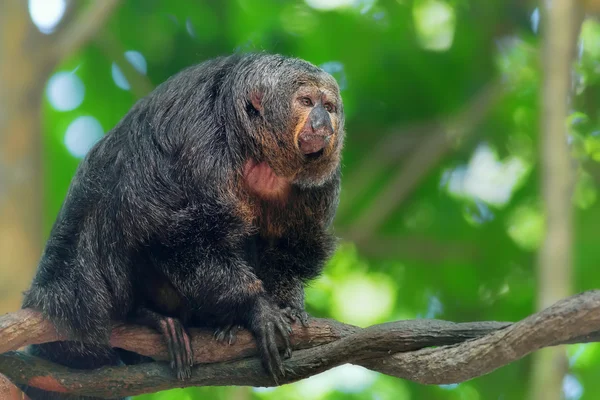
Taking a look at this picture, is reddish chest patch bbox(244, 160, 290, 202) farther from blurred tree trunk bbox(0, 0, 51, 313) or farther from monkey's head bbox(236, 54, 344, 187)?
blurred tree trunk bbox(0, 0, 51, 313)

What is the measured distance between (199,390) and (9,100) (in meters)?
3.37

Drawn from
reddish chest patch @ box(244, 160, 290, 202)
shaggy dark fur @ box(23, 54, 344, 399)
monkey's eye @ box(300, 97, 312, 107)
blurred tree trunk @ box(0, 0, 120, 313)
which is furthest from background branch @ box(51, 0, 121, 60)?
reddish chest patch @ box(244, 160, 290, 202)

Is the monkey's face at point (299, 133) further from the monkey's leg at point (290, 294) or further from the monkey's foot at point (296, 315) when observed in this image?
the monkey's foot at point (296, 315)

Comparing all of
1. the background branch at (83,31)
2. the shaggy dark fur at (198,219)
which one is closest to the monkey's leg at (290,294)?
the shaggy dark fur at (198,219)

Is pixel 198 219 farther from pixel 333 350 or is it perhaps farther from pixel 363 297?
pixel 363 297

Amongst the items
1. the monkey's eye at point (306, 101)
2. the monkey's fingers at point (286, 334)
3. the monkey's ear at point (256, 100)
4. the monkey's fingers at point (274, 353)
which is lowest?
the monkey's fingers at point (274, 353)

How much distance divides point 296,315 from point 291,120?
119cm

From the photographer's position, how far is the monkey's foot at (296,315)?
153 inches

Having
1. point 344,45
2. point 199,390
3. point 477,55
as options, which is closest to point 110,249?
point 199,390

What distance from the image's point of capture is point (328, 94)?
4.50 m

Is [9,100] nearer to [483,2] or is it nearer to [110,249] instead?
[110,249]

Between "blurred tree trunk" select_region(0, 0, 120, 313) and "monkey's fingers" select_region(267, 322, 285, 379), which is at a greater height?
"blurred tree trunk" select_region(0, 0, 120, 313)

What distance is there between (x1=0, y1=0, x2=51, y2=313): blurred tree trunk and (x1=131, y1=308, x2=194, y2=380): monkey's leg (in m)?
3.27

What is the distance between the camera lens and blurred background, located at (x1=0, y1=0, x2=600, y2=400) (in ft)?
24.7
